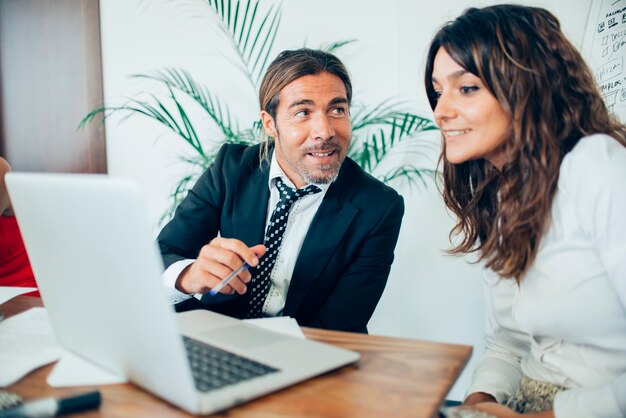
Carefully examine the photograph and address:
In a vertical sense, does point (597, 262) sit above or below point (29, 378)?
above

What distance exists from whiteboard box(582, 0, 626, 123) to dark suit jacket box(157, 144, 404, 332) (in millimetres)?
1073

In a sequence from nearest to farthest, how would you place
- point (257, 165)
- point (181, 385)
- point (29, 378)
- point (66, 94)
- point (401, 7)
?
point (181, 385) → point (29, 378) → point (257, 165) → point (401, 7) → point (66, 94)

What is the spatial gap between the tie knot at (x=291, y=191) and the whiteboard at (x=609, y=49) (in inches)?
48.5

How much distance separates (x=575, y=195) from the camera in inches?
40.1

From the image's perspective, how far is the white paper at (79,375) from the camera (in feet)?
2.50

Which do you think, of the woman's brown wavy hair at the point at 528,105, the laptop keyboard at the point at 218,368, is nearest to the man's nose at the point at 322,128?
the woman's brown wavy hair at the point at 528,105

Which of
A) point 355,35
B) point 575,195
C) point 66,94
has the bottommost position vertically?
point 575,195

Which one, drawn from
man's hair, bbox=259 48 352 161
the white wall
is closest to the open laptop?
man's hair, bbox=259 48 352 161

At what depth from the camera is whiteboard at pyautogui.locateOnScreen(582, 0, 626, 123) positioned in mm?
2094

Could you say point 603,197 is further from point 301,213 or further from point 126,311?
point 301,213

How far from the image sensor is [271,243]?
5.53ft

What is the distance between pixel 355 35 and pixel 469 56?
57.2 inches

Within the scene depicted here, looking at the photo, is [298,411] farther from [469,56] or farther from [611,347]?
[469,56]

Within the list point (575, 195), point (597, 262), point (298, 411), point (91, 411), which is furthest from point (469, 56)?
point (91, 411)
